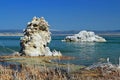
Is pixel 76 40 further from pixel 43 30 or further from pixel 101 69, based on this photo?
pixel 101 69

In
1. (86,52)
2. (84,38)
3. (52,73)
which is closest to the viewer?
(52,73)

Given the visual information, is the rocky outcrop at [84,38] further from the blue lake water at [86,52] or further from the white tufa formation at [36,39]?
the white tufa formation at [36,39]

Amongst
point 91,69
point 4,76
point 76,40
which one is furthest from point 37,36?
point 76,40

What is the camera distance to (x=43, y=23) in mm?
50562

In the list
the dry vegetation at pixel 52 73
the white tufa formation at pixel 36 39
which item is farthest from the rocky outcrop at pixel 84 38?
the dry vegetation at pixel 52 73

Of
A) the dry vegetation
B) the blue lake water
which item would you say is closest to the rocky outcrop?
the blue lake water

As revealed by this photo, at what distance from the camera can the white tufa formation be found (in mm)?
48125

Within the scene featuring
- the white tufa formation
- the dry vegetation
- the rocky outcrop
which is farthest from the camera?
the rocky outcrop

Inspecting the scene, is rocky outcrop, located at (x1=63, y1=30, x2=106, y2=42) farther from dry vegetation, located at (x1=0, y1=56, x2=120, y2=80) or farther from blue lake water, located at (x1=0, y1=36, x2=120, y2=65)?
dry vegetation, located at (x1=0, y1=56, x2=120, y2=80)

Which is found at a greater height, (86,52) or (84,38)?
(84,38)

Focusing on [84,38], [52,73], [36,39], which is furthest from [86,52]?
[84,38]

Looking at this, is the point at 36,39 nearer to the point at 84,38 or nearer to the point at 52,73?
the point at 52,73

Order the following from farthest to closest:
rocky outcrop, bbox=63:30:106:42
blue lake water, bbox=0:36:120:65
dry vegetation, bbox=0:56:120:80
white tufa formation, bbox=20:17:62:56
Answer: rocky outcrop, bbox=63:30:106:42 < white tufa formation, bbox=20:17:62:56 < blue lake water, bbox=0:36:120:65 < dry vegetation, bbox=0:56:120:80

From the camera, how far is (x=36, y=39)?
48969mm
